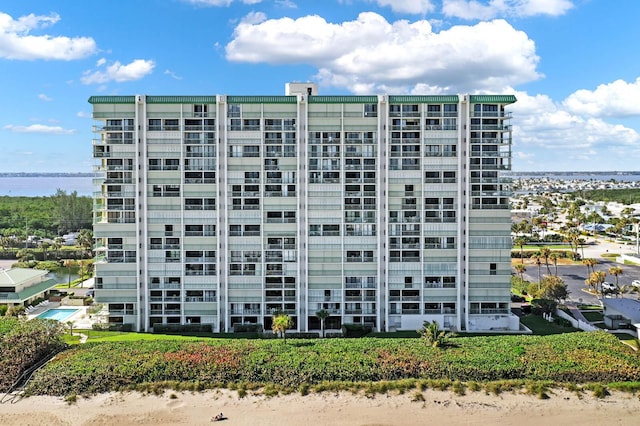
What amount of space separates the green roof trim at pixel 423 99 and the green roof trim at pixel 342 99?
2271 mm

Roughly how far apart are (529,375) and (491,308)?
1529 cm

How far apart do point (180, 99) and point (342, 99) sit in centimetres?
1808

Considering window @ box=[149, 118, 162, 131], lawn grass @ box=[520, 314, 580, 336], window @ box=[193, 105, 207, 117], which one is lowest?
lawn grass @ box=[520, 314, 580, 336]

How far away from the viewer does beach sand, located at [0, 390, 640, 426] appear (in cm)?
4112

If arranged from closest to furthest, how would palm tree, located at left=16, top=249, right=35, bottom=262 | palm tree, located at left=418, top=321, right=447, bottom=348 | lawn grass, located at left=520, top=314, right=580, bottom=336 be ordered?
palm tree, located at left=418, top=321, right=447, bottom=348, lawn grass, located at left=520, top=314, right=580, bottom=336, palm tree, located at left=16, top=249, right=35, bottom=262

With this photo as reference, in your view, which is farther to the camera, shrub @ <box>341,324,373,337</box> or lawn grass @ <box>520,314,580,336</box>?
lawn grass @ <box>520,314,580,336</box>

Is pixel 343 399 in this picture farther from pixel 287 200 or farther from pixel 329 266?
pixel 287 200

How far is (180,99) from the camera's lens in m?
60.2

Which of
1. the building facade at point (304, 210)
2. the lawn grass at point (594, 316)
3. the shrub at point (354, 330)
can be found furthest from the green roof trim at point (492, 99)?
the lawn grass at point (594, 316)

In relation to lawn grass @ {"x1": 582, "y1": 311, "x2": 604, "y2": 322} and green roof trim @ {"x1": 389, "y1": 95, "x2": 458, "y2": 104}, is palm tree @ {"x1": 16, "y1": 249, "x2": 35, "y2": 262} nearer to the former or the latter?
green roof trim @ {"x1": 389, "y1": 95, "x2": 458, "y2": 104}

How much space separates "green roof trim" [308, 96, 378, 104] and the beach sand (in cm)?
3179

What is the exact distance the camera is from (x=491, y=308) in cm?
6219

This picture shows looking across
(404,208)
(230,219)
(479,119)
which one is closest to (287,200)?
(230,219)

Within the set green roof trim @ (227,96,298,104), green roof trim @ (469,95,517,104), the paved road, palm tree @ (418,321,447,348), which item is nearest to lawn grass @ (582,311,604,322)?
the paved road
